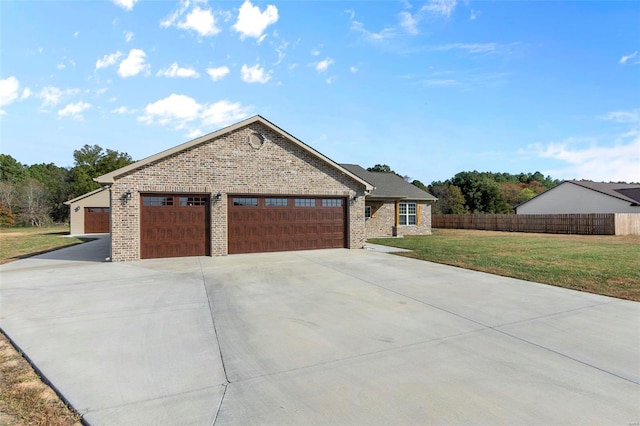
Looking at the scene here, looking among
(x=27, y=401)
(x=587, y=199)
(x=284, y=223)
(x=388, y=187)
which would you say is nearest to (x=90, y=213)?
(x=284, y=223)

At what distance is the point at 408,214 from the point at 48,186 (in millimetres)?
55711

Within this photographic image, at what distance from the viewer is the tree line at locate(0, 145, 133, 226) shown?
43.8 m

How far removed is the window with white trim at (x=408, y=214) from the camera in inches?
915

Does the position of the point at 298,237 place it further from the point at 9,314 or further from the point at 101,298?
the point at 9,314

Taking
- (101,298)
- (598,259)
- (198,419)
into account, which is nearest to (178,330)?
(198,419)

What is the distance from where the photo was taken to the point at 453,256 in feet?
41.5

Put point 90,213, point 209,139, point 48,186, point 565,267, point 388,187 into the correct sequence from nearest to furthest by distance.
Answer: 1. point 565,267
2. point 209,139
3. point 388,187
4. point 90,213
5. point 48,186

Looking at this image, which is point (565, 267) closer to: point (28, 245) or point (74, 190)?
point (28, 245)

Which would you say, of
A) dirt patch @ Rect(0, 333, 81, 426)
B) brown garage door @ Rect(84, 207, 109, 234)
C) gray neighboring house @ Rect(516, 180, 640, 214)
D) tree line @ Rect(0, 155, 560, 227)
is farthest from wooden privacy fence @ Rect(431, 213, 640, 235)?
dirt patch @ Rect(0, 333, 81, 426)

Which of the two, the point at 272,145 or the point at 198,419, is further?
the point at 272,145

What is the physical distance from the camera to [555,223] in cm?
2895

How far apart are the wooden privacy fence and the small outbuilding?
110 ft

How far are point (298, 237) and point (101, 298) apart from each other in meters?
8.72

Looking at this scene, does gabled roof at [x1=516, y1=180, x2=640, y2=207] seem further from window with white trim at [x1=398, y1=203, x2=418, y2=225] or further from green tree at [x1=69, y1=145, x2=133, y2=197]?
green tree at [x1=69, y1=145, x2=133, y2=197]
